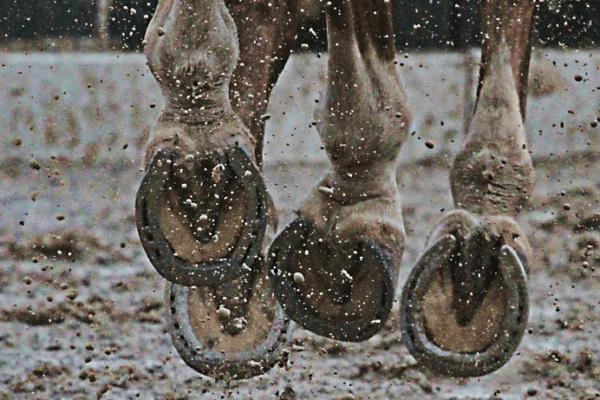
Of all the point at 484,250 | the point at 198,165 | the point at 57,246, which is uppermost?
the point at 198,165

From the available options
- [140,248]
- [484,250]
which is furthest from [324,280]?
[140,248]

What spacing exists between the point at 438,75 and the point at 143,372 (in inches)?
84.9

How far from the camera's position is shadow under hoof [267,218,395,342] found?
1.51 metres

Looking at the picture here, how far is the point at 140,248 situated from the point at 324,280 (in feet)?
4.71

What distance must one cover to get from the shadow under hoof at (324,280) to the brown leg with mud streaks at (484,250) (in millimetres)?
52

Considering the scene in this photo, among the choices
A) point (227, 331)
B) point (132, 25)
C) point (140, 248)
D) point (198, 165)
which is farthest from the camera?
point (132, 25)

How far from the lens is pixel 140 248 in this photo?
292 cm

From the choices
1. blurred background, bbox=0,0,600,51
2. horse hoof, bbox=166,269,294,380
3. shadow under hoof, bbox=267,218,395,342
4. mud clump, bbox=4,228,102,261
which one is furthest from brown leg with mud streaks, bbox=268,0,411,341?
blurred background, bbox=0,0,600,51

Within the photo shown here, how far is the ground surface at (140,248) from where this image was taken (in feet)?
6.69

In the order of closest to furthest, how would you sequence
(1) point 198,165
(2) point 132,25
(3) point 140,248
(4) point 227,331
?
(1) point 198,165 → (4) point 227,331 → (3) point 140,248 → (2) point 132,25

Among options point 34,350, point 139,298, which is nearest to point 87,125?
point 139,298

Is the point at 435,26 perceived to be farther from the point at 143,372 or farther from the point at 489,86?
the point at 489,86

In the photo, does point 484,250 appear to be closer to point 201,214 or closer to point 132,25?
point 201,214

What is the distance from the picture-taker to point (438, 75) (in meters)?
4.02
